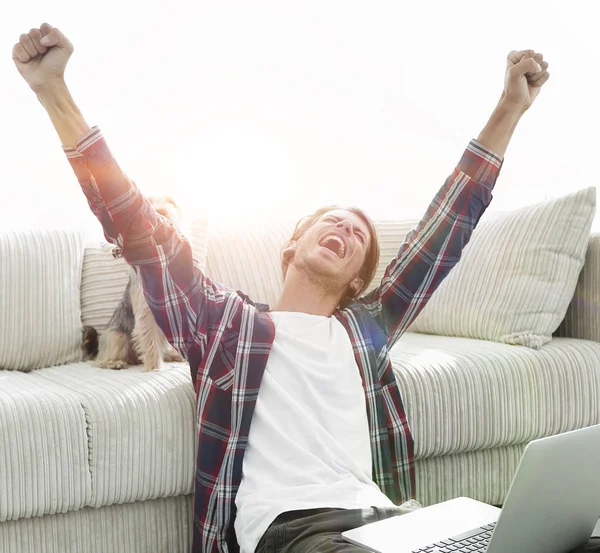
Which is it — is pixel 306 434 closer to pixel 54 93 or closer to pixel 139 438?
pixel 139 438

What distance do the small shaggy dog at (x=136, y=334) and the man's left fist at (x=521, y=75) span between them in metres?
0.83

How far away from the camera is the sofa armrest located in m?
2.15

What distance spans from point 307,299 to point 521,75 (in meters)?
0.65

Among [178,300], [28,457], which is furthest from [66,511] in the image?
[178,300]

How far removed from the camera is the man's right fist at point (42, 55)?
127 centimetres

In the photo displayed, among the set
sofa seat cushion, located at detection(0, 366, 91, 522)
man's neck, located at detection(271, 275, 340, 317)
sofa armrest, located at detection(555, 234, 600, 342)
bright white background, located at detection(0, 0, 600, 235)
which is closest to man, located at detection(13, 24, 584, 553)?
man's neck, located at detection(271, 275, 340, 317)

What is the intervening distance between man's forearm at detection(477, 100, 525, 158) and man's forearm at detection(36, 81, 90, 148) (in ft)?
2.68

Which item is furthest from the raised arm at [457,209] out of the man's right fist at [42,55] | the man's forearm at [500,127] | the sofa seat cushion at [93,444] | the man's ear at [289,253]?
the man's right fist at [42,55]

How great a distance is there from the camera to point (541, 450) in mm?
918

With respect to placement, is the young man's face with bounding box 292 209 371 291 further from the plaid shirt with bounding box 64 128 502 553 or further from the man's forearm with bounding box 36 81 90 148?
the man's forearm with bounding box 36 81 90 148

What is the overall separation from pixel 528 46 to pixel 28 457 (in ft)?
8.71

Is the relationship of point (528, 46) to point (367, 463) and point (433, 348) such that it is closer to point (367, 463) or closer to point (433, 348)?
point (433, 348)

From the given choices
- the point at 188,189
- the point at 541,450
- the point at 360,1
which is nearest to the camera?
the point at 541,450

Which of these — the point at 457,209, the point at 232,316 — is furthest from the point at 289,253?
the point at 457,209
